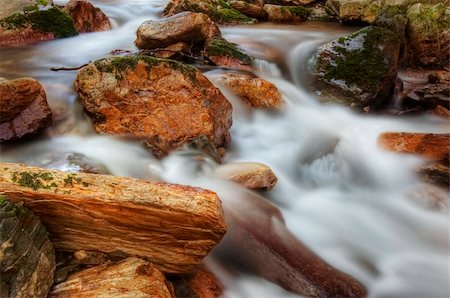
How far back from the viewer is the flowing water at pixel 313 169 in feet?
13.5

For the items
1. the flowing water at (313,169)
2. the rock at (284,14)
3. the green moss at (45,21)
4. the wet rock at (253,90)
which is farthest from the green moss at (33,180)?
the rock at (284,14)

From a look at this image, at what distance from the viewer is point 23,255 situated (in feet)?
8.08

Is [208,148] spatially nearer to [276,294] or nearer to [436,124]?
[276,294]

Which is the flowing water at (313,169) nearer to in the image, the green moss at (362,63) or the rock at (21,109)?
the rock at (21,109)

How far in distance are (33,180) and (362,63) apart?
6.56 metres

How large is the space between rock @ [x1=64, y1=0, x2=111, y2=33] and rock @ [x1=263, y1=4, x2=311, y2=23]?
509 centimetres

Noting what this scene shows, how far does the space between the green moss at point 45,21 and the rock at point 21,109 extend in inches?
195

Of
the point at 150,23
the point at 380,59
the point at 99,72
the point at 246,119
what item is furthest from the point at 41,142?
the point at 380,59

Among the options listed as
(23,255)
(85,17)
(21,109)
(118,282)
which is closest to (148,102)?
(21,109)

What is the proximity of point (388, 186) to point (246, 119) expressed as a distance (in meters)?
2.39

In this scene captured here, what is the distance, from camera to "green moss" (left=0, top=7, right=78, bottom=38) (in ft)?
29.5

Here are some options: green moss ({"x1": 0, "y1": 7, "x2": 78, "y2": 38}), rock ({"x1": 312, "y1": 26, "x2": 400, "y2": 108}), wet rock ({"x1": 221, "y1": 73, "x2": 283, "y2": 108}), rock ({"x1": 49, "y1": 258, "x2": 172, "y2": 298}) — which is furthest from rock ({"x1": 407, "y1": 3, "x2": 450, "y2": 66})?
rock ({"x1": 49, "y1": 258, "x2": 172, "y2": 298})

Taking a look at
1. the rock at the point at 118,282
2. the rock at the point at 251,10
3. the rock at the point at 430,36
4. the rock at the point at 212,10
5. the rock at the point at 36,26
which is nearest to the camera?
the rock at the point at 118,282

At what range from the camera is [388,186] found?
5684 mm
